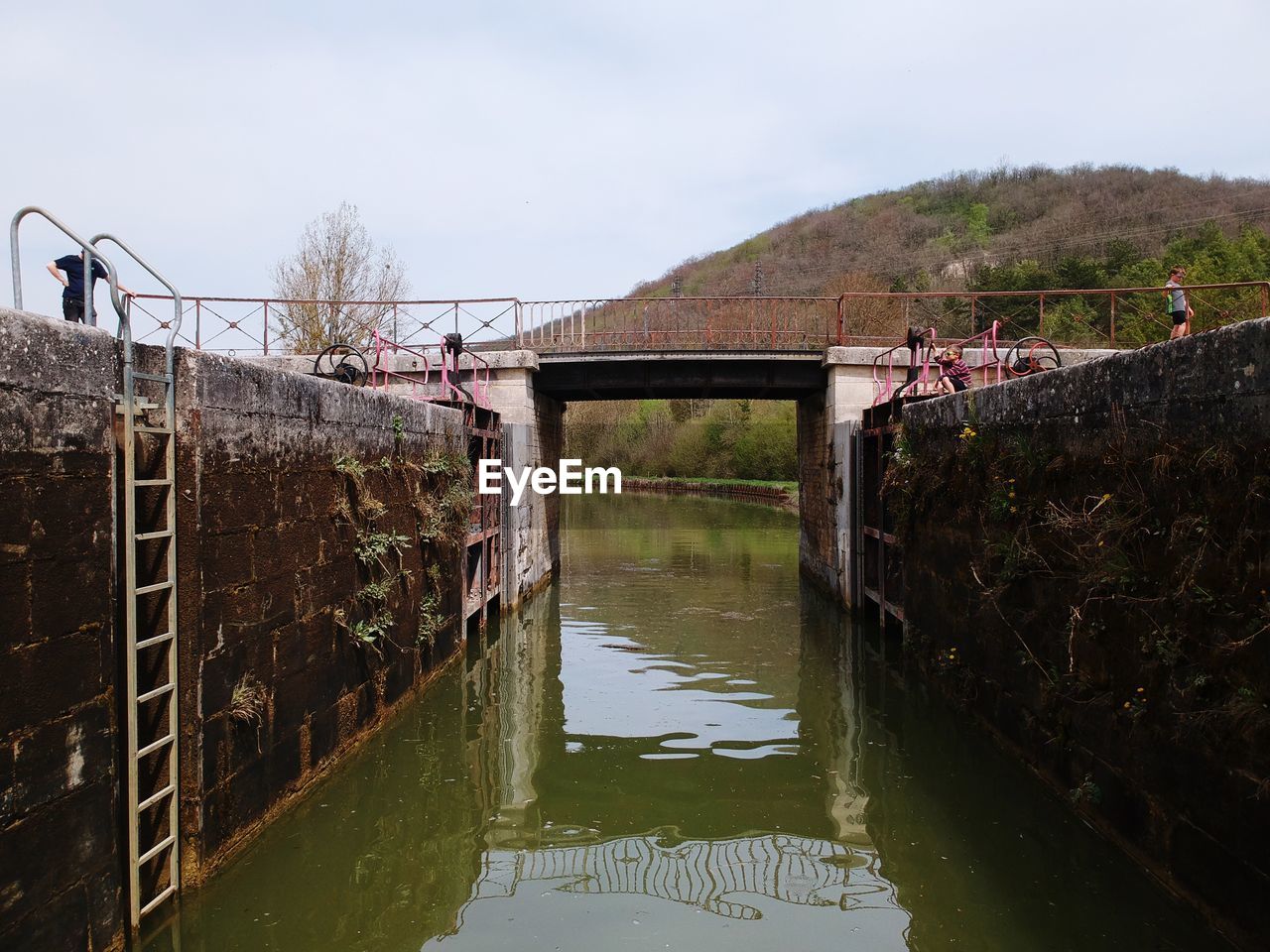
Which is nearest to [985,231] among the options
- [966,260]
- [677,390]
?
[966,260]

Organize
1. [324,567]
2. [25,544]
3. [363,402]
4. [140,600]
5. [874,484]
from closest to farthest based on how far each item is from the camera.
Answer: [25,544]
[140,600]
[324,567]
[363,402]
[874,484]

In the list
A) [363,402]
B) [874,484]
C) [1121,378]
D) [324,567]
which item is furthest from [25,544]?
[874,484]

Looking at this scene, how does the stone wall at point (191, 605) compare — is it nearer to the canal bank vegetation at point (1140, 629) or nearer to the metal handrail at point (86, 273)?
the metal handrail at point (86, 273)

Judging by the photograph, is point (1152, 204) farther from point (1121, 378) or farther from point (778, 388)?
point (1121, 378)

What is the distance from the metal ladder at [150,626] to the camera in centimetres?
428

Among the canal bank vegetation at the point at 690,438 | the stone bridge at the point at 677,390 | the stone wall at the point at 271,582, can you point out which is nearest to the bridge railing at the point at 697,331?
the stone bridge at the point at 677,390

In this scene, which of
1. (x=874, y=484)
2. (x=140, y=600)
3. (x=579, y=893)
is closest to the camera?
(x=140, y=600)

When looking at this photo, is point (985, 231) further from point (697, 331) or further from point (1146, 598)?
point (1146, 598)

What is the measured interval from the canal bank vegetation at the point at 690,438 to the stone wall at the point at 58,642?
40.1 meters

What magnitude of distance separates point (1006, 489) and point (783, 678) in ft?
13.7

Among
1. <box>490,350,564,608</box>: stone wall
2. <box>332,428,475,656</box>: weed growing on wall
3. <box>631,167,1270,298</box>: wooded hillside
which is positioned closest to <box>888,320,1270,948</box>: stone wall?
<box>332,428,475,656</box>: weed growing on wall

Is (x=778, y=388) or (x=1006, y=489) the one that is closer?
(x=1006, y=489)

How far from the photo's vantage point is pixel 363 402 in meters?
7.74

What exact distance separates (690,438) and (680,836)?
48.6m
